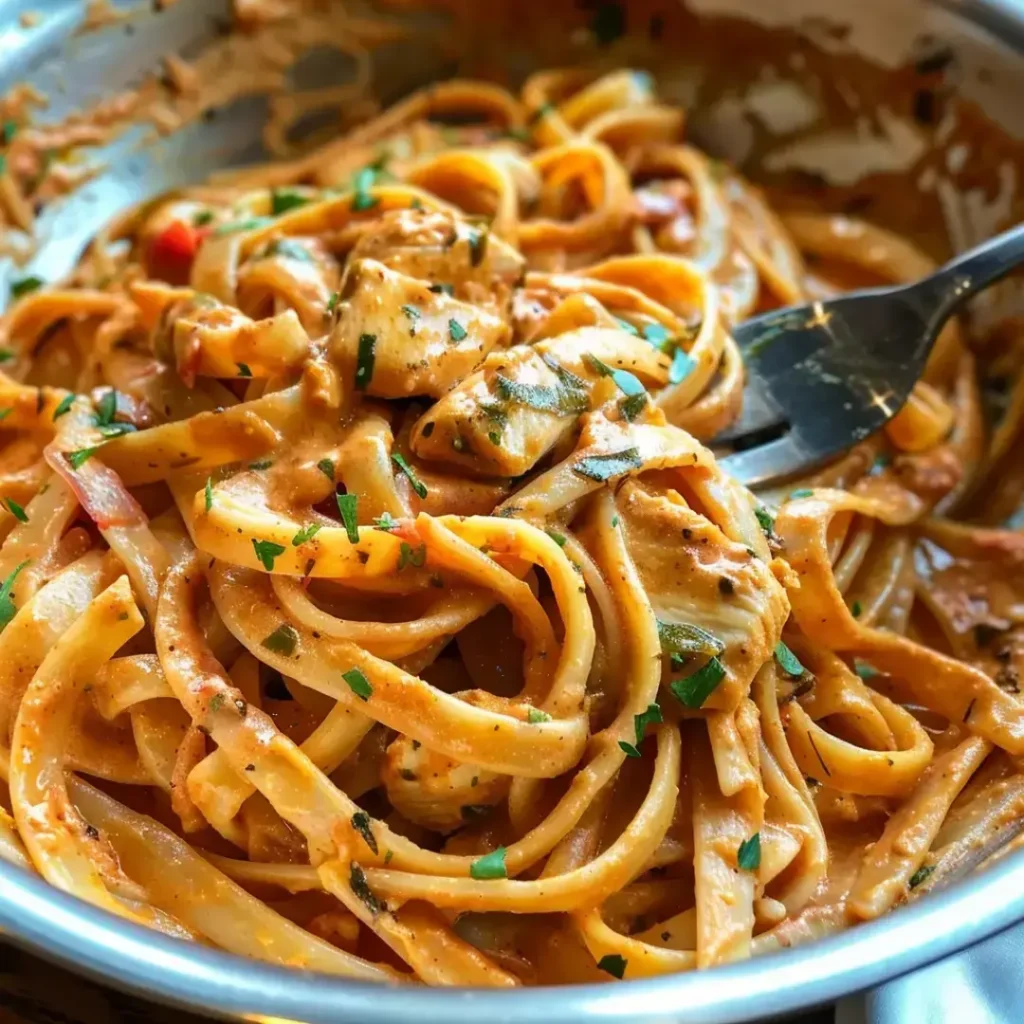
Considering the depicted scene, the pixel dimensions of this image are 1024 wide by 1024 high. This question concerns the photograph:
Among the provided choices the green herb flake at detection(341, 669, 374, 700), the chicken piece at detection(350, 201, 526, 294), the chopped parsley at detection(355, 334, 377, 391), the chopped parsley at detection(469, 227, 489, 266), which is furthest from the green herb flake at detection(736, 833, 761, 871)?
the chopped parsley at detection(469, 227, 489, 266)

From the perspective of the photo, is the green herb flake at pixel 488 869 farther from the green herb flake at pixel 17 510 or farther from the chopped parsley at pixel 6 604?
the green herb flake at pixel 17 510

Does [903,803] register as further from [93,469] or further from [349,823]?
[93,469]

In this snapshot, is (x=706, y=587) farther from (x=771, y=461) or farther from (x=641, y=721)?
(x=771, y=461)

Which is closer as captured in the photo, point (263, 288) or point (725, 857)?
point (725, 857)

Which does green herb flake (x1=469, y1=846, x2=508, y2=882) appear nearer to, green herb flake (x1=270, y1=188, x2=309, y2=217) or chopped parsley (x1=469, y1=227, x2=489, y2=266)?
chopped parsley (x1=469, y1=227, x2=489, y2=266)

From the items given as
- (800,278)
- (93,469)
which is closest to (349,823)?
(93,469)
